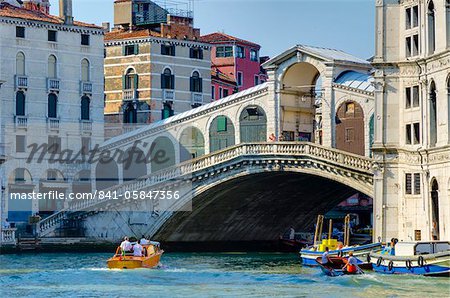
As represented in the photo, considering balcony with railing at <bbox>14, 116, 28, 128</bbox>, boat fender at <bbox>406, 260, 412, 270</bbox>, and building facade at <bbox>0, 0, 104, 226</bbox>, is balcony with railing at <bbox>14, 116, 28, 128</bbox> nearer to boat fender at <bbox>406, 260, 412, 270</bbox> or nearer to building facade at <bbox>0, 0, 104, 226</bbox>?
building facade at <bbox>0, 0, 104, 226</bbox>

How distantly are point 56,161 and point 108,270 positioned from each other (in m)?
19.3

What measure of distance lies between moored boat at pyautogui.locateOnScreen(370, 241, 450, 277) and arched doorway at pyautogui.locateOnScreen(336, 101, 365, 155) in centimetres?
1644

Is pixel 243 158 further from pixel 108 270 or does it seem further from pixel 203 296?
pixel 203 296

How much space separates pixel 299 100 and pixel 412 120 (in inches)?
494

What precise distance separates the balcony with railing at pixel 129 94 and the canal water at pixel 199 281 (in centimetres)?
1976

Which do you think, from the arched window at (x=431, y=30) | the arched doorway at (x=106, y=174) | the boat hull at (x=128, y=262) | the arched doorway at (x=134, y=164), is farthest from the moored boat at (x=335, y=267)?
the arched doorway at (x=106, y=174)

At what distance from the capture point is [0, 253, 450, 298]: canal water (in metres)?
42.8

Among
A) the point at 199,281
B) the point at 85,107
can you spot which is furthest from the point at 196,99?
the point at 199,281

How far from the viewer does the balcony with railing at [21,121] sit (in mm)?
67062

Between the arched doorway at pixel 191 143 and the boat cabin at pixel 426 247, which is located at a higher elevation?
the arched doorway at pixel 191 143

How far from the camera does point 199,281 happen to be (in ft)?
154

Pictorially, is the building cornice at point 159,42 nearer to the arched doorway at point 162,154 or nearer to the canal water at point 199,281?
the arched doorway at point 162,154

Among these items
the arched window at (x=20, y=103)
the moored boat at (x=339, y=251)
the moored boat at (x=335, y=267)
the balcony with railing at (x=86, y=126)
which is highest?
the arched window at (x=20, y=103)

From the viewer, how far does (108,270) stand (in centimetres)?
5006
